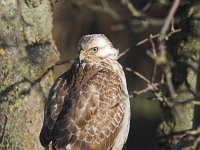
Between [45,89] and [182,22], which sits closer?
[45,89]

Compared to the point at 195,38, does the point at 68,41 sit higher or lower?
lower

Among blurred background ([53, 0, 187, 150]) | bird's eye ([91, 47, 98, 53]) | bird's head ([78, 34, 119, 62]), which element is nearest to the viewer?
bird's head ([78, 34, 119, 62])

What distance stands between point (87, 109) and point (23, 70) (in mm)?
741

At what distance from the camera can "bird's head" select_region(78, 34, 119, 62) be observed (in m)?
8.45

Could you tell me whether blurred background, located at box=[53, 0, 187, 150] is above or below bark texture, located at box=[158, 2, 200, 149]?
below

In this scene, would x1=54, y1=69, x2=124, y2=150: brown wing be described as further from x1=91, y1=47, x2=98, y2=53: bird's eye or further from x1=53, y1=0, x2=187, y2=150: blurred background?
x1=53, y1=0, x2=187, y2=150: blurred background

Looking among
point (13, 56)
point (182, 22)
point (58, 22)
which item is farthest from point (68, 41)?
point (13, 56)

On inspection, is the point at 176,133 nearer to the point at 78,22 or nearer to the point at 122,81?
the point at 122,81

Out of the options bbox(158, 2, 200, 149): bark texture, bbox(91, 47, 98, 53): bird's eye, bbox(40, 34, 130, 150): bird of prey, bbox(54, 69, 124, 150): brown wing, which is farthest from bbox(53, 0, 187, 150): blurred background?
bbox(54, 69, 124, 150): brown wing

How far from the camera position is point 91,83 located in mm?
8125

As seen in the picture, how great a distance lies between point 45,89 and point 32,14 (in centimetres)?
79

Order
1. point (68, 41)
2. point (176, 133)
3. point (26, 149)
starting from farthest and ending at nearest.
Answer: point (68, 41) < point (176, 133) < point (26, 149)

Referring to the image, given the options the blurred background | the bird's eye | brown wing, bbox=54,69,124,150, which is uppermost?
the bird's eye

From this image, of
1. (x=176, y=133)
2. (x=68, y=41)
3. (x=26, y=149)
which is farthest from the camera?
(x=68, y=41)
